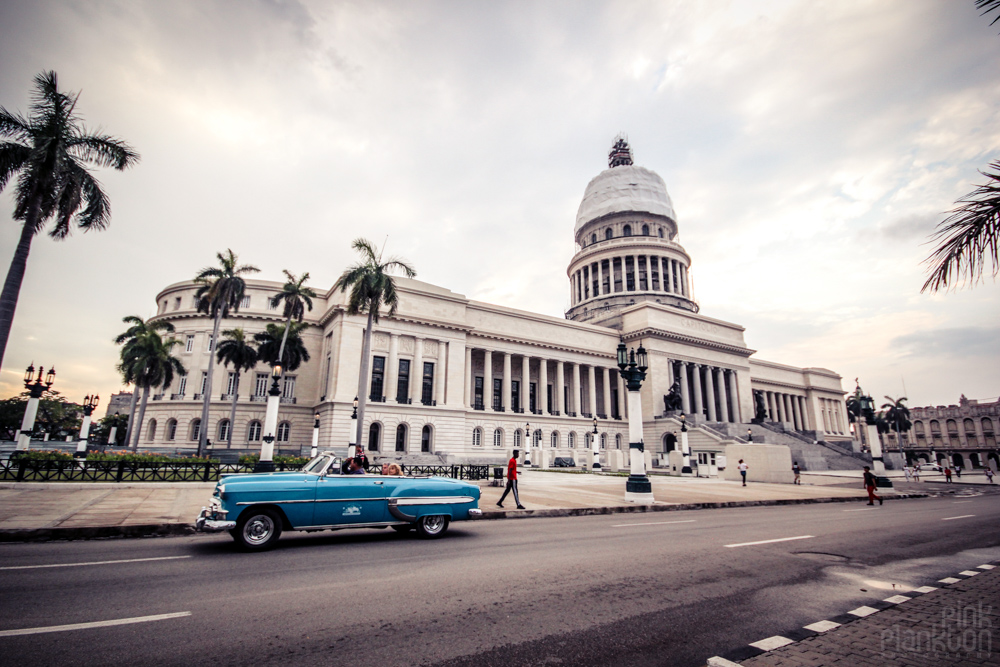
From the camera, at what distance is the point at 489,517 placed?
1340cm

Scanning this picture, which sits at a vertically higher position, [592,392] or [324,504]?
[592,392]

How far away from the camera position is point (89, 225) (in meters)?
19.7

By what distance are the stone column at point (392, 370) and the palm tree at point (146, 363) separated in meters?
21.1

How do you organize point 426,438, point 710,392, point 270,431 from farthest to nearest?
point 710,392
point 426,438
point 270,431

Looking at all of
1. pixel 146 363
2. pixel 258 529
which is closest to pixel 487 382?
pixel 146 363

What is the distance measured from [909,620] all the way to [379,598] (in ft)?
19.0

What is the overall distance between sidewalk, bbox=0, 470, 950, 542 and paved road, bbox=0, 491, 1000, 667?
0.87 metres

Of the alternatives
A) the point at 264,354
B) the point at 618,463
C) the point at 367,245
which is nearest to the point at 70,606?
the point at 367,245

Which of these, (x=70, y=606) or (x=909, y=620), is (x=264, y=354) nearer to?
(x=70, y=606)

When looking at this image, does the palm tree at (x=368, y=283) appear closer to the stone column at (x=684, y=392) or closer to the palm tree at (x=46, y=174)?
the palm tree at (x=46, y=174)

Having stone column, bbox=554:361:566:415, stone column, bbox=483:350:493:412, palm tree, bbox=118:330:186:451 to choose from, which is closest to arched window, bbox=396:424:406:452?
stone column, bbox=483:350:493:412

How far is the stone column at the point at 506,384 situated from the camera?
55.3m

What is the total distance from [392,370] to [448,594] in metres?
41.9

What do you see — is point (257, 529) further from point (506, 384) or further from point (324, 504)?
point (506, 384)
